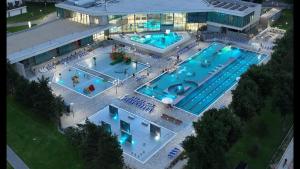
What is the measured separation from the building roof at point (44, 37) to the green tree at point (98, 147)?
21.9 meters

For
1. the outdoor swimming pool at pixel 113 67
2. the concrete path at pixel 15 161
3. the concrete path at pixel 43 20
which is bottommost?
the concrete path at pixel 15 161

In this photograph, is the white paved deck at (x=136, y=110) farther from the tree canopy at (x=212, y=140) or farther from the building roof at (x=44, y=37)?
the tree canopy at (x=212, y=140)

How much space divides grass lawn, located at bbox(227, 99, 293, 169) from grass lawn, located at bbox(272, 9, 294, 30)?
33.0m

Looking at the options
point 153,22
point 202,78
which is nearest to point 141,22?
point 153,22

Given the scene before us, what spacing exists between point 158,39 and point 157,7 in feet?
22.1

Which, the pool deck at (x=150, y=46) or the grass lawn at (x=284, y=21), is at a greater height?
the grass lawn at (x=284, y=21)

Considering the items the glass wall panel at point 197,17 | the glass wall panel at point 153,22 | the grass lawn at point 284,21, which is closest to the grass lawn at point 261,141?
the glass wall panel at point 197,17

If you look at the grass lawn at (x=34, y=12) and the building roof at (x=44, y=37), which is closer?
the building roof at (x=44, y=37)

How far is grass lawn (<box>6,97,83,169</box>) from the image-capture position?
32.4 m

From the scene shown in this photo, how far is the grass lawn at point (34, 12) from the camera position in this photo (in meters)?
70.7

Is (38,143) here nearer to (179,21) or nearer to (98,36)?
(98,36)

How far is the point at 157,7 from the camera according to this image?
204ft

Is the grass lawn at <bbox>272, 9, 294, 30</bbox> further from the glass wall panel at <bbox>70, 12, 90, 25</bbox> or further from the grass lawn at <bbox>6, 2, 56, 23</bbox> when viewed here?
the grass lawn at <bbox>6, 2, 56, 23</bbox>

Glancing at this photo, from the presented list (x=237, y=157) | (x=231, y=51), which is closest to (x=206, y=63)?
(x=231, y=51)
